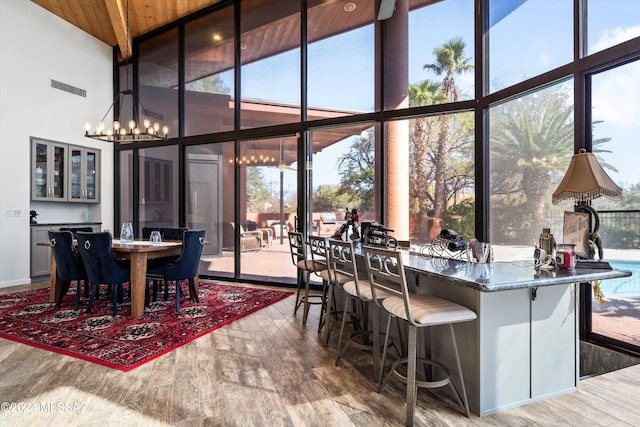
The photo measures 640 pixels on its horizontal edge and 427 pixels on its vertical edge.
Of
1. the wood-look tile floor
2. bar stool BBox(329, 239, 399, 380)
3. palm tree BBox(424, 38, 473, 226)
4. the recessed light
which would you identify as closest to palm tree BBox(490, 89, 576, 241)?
palm tree BBox(424, 38, 473, 226)

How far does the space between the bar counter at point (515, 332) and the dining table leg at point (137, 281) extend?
3028 mm

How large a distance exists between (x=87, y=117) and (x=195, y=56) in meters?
2.43

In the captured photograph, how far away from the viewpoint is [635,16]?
2.73 meters

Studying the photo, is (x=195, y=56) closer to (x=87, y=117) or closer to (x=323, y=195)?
(x=87, y=117)

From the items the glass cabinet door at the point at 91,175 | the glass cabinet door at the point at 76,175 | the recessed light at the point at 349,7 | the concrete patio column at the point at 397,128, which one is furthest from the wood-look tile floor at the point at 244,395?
the recessed light at the point at 349,7

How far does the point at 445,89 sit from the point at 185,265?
12.5 ft

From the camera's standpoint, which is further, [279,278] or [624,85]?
[279,278]

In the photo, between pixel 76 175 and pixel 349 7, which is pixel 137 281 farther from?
pixel 349 7

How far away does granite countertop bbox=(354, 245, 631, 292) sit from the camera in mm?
1957

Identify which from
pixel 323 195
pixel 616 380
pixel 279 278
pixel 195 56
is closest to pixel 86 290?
pixel 279 278

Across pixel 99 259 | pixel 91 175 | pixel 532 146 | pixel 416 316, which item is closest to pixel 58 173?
pixel 91 175

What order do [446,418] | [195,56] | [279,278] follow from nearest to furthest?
1. [446,418]
2. [279,278]
3. [195,56]

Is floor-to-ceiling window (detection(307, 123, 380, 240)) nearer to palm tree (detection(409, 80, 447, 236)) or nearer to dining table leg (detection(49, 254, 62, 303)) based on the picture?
palm tree (detection(409, 80, 447, 236))

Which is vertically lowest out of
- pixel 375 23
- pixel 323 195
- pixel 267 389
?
pixel 267 389
